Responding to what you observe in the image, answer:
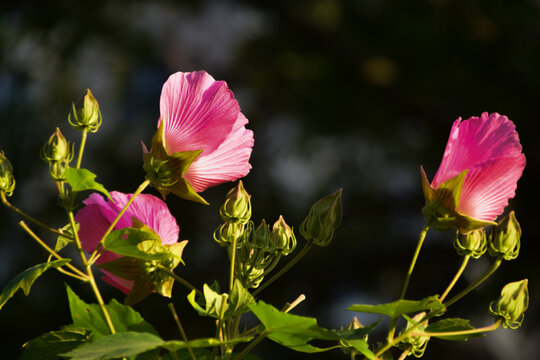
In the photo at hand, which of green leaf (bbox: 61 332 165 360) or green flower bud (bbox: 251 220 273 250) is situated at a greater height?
green flower bud (bbox: 251 220 273 250)

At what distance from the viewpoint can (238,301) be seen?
28 centimetres

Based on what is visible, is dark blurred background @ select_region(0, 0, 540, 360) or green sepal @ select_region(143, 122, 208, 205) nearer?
green sepal @ select_region(143, 122, 208, 205)

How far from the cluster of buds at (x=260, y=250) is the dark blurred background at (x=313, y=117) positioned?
1520mm

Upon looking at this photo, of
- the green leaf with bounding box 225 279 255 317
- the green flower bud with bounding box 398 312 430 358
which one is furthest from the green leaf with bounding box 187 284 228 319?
the green flower bud with bounding box 398 312 430 358

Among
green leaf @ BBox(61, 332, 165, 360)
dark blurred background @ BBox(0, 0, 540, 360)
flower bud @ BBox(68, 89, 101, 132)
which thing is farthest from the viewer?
dark blurred background @ BBox(0, 0, 540, 360)

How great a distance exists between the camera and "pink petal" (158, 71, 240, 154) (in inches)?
13.0

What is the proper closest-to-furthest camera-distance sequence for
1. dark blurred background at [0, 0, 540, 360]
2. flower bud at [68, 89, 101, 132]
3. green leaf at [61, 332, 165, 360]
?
green leaf at [61, 332, 165, 360] → flower bud at [68, 89, 101, 132] → dark blurred background at [0, 0, 540, 360]

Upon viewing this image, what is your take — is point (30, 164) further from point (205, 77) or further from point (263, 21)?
point (205, 77)

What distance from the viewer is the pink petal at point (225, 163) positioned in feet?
1.14

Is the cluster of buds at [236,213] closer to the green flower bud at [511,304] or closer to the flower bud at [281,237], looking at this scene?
the flower bud at [281,237]

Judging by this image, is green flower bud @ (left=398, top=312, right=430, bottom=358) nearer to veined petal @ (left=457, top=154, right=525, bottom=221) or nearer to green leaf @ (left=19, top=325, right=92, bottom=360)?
veined petal @ (left=457, top=154, right=525, bottom=221)

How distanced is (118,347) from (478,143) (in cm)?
20

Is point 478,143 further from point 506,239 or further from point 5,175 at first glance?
point 5,175

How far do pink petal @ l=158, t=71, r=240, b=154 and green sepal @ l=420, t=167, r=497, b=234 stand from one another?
103mm
